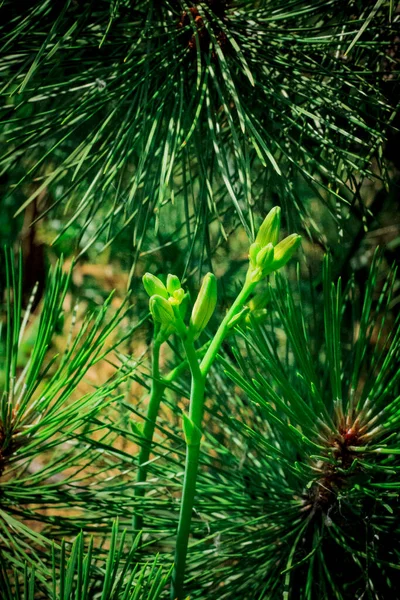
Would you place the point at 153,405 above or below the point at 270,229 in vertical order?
below

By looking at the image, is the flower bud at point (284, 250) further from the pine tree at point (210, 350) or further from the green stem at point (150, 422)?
the green stem at point (150, 422)

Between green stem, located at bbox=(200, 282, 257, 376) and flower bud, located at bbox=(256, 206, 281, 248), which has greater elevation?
flower bud, located at bbox=(256, 206, 281, 248)

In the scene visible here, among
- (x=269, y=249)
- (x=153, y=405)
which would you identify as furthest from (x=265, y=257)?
(x=153, y=405)

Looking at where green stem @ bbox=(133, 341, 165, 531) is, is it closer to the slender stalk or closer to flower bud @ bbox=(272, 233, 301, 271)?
the slender stalk

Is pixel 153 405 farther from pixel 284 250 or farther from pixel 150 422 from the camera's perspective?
pixel 284 250

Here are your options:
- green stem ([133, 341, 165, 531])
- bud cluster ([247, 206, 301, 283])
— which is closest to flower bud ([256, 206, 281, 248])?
bud cluster ([247, 206, 301, 283])

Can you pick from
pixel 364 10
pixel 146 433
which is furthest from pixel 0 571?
pixel 364 10
